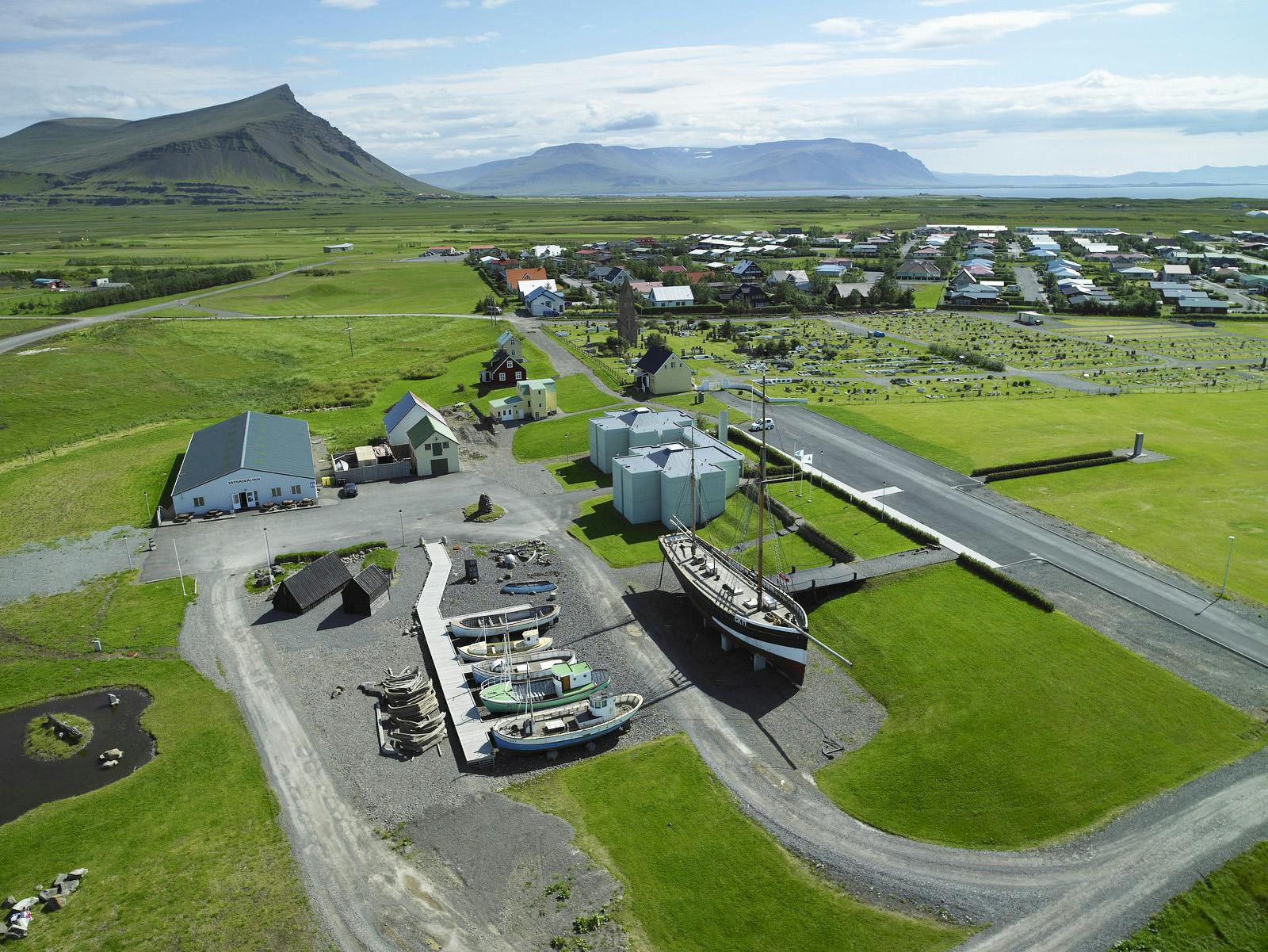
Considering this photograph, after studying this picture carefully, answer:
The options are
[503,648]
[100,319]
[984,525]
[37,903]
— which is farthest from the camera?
[100,319]

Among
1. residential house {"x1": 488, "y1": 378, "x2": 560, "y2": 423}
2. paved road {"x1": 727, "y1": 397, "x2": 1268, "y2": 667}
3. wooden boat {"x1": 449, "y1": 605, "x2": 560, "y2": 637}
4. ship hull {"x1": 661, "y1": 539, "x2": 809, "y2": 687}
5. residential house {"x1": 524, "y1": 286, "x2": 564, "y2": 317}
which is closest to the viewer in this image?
ship hull {"x1": 661, "y1": 539, "x2": 809, "y2": 687}

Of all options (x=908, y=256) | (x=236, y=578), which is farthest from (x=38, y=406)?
(x=908, y=256)

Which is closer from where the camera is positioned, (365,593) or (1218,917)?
(1218,917)

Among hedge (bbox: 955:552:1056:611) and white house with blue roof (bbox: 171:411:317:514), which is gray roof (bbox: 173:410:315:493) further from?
hedge (bbox: 955:552:1056:611)

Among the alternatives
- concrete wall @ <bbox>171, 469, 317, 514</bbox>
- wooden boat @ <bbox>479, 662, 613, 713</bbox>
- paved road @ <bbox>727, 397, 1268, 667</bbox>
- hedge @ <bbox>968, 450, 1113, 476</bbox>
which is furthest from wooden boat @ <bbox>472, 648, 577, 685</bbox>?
hedge @ <bbox>968, 450, 1113, 476</bbox>

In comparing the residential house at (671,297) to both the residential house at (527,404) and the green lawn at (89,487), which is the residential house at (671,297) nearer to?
the residential house at (527,404)

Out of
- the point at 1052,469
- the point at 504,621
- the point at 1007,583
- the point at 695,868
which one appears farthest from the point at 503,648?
the point at 1052,469

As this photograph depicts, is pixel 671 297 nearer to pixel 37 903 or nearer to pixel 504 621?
pixel 504 621

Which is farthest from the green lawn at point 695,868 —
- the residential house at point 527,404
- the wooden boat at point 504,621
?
the residential house at point 527,404
